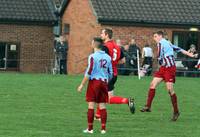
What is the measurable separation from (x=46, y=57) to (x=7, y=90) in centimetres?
2107

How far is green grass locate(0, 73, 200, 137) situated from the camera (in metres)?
14.5

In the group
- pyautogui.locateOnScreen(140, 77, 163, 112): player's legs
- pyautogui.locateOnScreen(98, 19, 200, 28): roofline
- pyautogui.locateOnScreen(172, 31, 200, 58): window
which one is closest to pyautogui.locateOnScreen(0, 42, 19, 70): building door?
pyautogui.locateOnScreen(98, 19, 200, 28): roofline

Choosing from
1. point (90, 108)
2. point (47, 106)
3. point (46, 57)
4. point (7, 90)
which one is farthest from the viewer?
point (46, 57)

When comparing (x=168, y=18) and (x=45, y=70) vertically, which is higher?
(x=168, y=18)

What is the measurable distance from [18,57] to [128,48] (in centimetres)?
834

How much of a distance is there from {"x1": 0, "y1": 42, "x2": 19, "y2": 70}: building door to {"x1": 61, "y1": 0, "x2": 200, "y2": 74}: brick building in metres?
3.04

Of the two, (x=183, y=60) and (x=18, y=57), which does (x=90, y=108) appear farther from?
(x=18, y=57)

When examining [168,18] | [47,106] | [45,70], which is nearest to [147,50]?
[168,18]

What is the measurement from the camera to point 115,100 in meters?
16.8

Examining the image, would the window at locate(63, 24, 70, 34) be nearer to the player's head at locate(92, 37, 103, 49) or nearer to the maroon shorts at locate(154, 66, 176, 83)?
the maroon shorts at locate(154, 66, 176, 83)

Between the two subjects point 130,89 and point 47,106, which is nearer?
point 47,106

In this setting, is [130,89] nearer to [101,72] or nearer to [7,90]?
[7,90]

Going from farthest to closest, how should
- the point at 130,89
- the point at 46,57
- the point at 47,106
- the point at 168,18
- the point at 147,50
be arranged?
the point at 46,57
the point at 168,18
the point at 147,50
the point at 130,89
the point at 47,106

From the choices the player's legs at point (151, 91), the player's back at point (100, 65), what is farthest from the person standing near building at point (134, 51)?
the player's back at point (100, 65)
